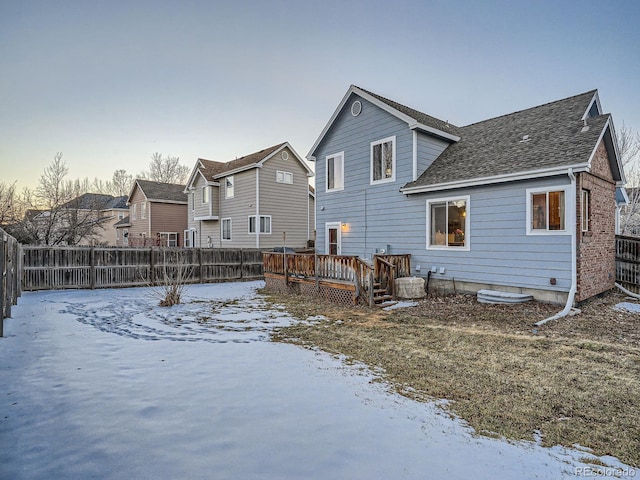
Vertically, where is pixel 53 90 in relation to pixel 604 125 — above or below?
above

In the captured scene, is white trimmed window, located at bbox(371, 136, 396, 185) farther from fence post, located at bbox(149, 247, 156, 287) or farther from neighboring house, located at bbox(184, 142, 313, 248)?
fence post, located at bbox(149, 247, 156, 287)

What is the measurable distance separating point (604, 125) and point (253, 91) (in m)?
14.2

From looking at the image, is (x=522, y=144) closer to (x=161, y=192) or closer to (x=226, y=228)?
(x=226, y=228)

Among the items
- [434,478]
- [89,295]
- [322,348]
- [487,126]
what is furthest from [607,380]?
[89,295]

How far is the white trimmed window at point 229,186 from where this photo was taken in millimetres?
22875

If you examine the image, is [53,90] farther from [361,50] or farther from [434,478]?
[434,478]

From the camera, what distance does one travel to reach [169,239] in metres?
30.0

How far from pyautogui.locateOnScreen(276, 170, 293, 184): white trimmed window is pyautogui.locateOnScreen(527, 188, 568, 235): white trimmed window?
51.2ft

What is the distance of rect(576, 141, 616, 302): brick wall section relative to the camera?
833cm

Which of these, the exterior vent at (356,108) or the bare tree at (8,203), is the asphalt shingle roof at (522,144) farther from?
the bare tree at (8,203)

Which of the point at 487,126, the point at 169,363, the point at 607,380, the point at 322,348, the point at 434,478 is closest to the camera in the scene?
the point at 434,478

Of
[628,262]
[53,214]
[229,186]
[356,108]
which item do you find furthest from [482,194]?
[53,214]

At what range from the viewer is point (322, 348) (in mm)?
5641

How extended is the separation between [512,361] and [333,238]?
399 inches
